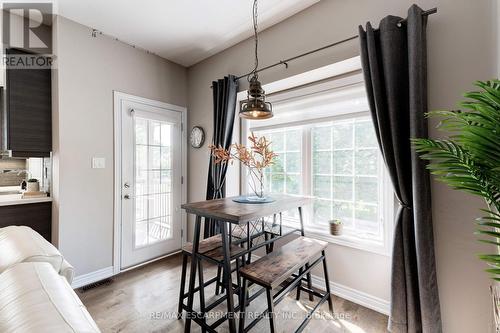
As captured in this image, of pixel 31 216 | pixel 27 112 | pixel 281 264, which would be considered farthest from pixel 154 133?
pixel 281 264

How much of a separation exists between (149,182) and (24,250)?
195cm

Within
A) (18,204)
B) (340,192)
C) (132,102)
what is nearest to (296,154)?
(340,192)

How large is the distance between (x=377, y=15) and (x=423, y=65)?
0.59 m

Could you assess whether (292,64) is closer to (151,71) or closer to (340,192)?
(340,192)

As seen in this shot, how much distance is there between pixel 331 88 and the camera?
7.25 ft

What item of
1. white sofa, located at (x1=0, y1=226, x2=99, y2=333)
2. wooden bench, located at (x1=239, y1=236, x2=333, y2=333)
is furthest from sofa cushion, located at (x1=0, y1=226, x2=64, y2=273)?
wooden bench, located at (x1=239, y1=236, x2=333, y2=333)

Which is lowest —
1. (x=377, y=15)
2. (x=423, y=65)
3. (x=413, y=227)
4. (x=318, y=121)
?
(x=413, y=227)

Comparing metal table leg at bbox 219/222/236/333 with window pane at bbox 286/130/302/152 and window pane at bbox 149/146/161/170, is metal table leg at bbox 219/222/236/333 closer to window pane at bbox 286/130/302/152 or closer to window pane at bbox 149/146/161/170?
window pane at bbox 286/130/302/152

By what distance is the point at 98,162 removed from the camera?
8.16 ft

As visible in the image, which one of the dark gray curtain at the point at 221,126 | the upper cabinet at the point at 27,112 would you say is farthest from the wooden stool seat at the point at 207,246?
the upper cabinet at the point at 27,112

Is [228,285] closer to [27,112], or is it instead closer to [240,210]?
[240,210]

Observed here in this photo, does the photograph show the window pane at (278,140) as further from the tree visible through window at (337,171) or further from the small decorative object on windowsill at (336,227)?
the small decorative object on windowsill at (336,227)

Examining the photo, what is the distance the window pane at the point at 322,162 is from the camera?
92.5 inches

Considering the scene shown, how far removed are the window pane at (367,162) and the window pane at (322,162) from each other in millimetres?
277
